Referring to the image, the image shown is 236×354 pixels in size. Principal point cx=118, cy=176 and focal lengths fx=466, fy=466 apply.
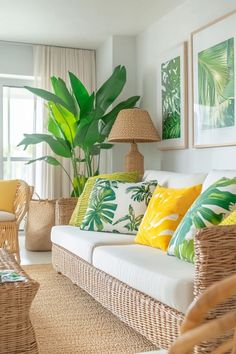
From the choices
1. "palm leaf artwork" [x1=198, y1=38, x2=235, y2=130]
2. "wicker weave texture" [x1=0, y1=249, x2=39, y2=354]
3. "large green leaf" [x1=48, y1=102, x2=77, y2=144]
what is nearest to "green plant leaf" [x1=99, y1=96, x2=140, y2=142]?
"large green leaf" [x1=48, y1=102, x2=77, y2=144]

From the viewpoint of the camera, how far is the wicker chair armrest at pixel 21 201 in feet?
13.9

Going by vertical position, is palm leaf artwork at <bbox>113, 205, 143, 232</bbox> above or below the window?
below

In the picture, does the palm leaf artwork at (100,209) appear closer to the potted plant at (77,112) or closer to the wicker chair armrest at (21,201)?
the wicker chair armrest at (21,201)

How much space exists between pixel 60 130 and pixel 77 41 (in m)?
1.15

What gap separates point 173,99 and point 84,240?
1.79 meters

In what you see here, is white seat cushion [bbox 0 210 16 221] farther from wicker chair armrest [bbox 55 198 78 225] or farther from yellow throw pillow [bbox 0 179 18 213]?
wicker chair armrest [bbox 55 198 78 225]

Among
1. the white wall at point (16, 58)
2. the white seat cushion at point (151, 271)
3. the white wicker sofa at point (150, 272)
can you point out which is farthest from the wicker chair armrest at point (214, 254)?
the white wall at point (16, 58)

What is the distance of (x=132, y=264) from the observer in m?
2.23

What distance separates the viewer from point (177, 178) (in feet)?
10.3

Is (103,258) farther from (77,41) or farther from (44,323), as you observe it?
(77,41)

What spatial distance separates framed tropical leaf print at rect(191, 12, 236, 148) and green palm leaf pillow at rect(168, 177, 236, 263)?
44.9 inches

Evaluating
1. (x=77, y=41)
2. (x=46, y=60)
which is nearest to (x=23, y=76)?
(x=46, y=60)

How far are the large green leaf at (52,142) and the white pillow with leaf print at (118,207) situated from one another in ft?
4.66

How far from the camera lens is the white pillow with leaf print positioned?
3.15 metres
